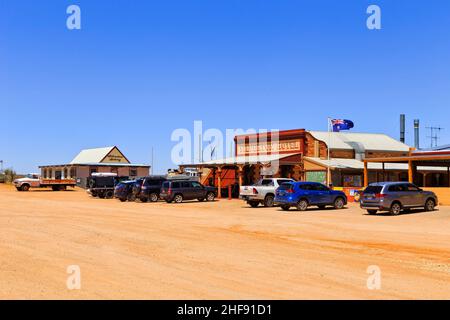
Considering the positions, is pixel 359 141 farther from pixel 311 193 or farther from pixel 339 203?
pixel 311 193

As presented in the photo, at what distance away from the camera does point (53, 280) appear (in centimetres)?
936

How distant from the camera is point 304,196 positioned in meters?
29.5

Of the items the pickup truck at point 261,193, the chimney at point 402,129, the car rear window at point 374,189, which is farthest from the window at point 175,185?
the chimney at point 402,129

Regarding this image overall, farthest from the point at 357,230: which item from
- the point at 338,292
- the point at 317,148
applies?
the point at 317,148

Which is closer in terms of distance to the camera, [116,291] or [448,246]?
[116,291]

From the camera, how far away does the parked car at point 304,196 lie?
2925cm

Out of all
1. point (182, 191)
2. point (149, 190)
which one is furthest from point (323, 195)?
point (149, 190)

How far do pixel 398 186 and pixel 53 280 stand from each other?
20526mm

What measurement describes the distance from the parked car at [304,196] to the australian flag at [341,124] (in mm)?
24795

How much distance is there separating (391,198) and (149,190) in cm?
1879

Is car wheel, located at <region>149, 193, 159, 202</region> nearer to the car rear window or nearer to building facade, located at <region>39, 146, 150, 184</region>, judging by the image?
the car rear window

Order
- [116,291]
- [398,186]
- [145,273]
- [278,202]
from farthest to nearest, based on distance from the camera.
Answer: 1. [278,202]
2. [398,186]
3. [145,273]
4. [116,291]

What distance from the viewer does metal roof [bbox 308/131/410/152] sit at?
49750mm
